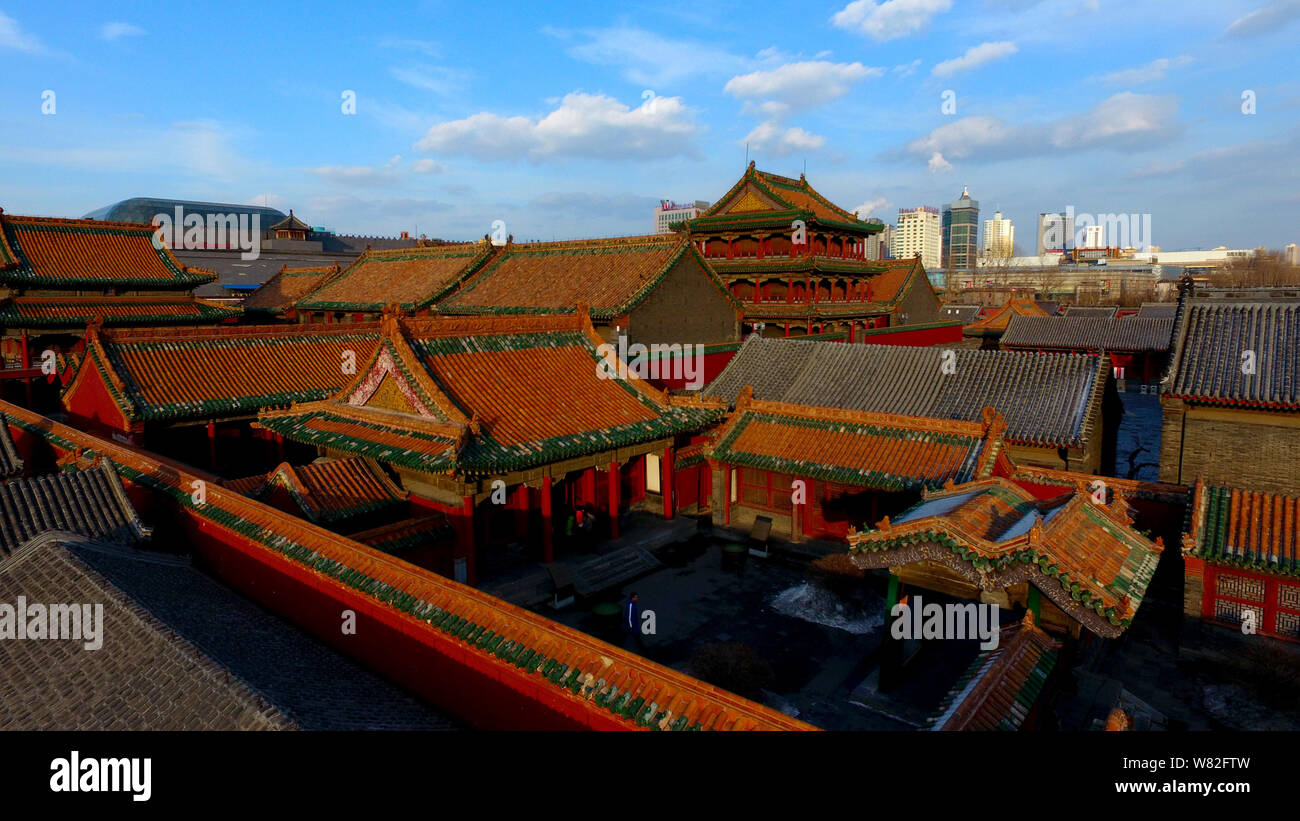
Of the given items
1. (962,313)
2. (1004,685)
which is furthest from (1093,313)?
(1004,685)

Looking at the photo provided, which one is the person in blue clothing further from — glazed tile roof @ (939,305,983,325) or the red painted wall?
glazed tile roof @ (939,305,983,325)

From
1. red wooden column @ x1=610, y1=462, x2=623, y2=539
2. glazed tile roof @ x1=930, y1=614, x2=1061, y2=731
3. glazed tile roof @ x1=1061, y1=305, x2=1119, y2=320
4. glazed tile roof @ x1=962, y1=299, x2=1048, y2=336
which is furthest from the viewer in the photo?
glazed tile roof @ x1=962, y1=299, x2=1048, y2=336

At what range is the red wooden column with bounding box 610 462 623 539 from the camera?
1884 cm

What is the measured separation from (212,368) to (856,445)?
1934 cm

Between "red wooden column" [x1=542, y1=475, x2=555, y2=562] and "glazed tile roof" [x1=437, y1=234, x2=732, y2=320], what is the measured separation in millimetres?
10694

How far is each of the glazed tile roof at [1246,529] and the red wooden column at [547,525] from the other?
13.3 metres

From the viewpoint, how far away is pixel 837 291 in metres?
39.3

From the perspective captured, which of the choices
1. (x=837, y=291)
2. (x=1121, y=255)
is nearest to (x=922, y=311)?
(x=837, y=291)

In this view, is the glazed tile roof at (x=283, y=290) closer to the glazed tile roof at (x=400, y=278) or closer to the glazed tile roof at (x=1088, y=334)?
the glazed tile roof at (x=400, y=278)

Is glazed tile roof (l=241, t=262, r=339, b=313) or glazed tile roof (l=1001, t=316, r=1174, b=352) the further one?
glazed tile roof (l=1001, t=316, r=1174, b=352)

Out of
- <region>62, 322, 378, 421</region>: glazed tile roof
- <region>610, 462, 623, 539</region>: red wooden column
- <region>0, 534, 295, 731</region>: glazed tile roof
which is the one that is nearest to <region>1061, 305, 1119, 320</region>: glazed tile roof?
<region>610, 462, 623, 539</region>: red wooden column

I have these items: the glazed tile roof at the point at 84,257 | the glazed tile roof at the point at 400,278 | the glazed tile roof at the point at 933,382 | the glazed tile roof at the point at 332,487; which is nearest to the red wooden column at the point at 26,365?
the glazed tile roof at the point at 84,257

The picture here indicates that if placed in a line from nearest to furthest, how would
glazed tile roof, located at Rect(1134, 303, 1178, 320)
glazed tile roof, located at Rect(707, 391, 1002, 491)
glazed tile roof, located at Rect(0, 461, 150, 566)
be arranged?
glazed tile roof, located at Rect(0, 461, 150, 566) < glazed tile roof, located at Rect(707, 391, 1002, 491) < glazed tile roof, located at Rect(1134, 303, 1178, 320)

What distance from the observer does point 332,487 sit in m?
15.4
